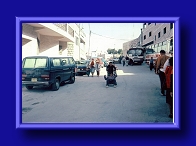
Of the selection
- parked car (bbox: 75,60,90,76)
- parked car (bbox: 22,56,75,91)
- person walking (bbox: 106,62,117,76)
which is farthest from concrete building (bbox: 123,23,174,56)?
parked car (bbox: 75,60,90,76)

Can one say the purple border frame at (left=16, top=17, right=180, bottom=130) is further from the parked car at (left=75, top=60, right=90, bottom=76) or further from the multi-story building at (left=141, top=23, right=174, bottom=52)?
the parked car at (left=75, top=60, right=90, bottom=76)

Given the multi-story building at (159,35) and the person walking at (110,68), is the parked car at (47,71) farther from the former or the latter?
the multi-story building at (159,35)

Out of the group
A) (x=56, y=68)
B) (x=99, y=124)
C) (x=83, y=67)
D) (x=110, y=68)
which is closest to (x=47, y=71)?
(x=56, y=68)

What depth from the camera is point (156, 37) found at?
4.25 meters

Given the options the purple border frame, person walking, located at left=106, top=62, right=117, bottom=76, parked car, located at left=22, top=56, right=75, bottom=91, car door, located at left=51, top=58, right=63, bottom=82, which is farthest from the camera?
person walking, located at left=106, top=62, right=117, bottom=76

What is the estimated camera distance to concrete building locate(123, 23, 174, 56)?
2941mm

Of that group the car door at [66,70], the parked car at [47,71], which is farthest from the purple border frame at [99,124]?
the car door at [66,70]

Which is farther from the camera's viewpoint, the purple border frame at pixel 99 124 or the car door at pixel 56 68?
the car door at pixel 56 68

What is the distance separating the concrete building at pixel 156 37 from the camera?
294 centimetres

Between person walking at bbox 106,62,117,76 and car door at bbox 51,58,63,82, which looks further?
person walking at bbox 106,62,117,76

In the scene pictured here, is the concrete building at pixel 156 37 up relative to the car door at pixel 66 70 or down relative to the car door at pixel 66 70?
up

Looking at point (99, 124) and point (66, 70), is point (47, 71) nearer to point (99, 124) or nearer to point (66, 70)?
point (66, 70)
